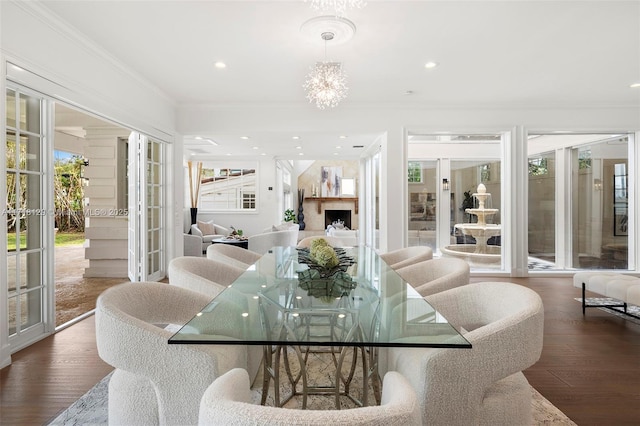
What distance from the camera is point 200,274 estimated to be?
238 cm

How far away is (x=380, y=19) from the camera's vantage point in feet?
9.36

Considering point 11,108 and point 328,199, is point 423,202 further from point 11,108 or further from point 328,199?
point 328,199

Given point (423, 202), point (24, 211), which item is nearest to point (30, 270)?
point (24, 211)

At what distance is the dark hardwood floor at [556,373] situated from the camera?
6.17 ft

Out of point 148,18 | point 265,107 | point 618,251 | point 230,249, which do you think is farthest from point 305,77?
point 618,251

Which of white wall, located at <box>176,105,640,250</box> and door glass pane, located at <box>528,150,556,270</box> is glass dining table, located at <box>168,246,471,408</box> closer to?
white wall, located at <box>176,105,640,250</box>

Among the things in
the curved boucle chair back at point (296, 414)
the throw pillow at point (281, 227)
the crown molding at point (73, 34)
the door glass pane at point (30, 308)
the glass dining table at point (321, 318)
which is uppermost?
the crown molding at point (73, 34)

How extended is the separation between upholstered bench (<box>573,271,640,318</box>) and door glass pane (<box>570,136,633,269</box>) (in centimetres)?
231

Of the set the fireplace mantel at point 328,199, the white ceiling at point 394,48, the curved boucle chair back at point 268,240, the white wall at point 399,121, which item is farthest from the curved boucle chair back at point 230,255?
the fireplace mantel at point 328,199

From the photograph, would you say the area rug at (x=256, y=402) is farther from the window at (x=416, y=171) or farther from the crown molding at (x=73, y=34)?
the window at (x=416, y=171)

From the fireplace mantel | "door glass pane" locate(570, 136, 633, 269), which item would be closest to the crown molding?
"door glass pane" locate(570, 136, 633, 269)

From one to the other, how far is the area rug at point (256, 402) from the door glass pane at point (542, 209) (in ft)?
15.6

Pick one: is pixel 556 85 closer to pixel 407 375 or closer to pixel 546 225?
pixel 546 225

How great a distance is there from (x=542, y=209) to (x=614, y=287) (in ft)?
10.7
